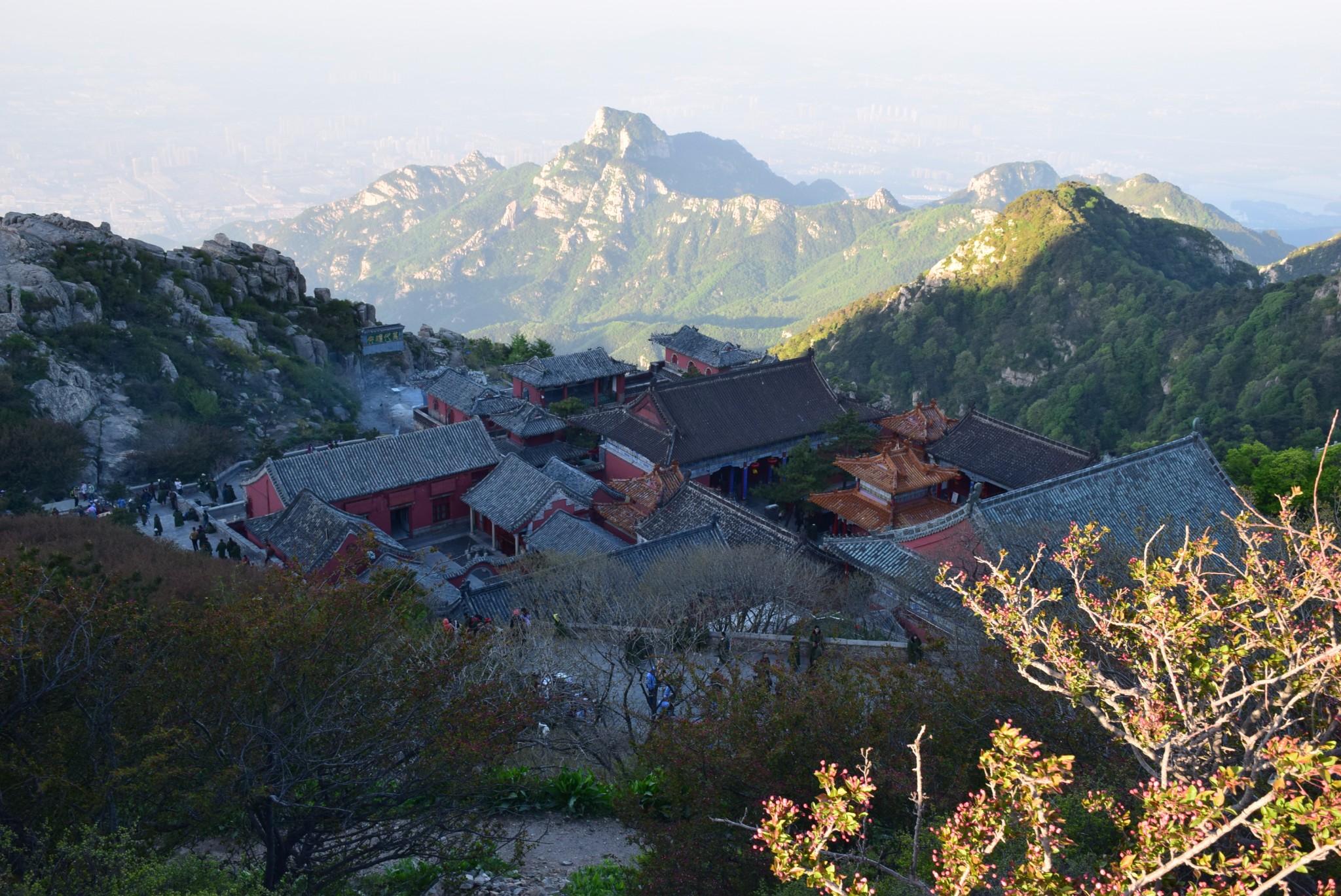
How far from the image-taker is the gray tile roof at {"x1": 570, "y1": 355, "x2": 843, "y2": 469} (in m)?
37.9

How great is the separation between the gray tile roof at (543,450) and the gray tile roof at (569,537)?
8.34 metres

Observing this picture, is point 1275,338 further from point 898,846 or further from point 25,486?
point 25,486

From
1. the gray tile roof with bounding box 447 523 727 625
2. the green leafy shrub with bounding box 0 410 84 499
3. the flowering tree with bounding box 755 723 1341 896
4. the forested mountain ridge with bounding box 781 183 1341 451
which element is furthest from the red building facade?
the forested mountain ridge with bounding box 781 183 1341 451

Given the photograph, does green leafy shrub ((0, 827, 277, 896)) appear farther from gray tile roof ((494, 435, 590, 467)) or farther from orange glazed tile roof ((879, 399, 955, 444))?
orange glazed tile roof ((879, 399, 955, 444))

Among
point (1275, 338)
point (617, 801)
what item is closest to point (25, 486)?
point (617, 801)

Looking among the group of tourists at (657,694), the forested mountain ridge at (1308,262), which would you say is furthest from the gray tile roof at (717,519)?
the forested mountain ridge at (1308,262)

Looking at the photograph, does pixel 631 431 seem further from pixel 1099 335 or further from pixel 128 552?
pixel 1099 335

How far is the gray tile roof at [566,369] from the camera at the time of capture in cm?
4816

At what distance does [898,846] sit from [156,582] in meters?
12.2

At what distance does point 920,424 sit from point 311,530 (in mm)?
23117

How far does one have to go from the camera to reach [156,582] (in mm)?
15992

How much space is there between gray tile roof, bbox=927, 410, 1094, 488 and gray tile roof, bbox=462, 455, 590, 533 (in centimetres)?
1413

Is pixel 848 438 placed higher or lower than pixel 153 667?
lower

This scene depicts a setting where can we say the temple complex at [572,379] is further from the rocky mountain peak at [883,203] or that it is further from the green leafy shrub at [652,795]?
the rocky mountain peak at [883,203]
